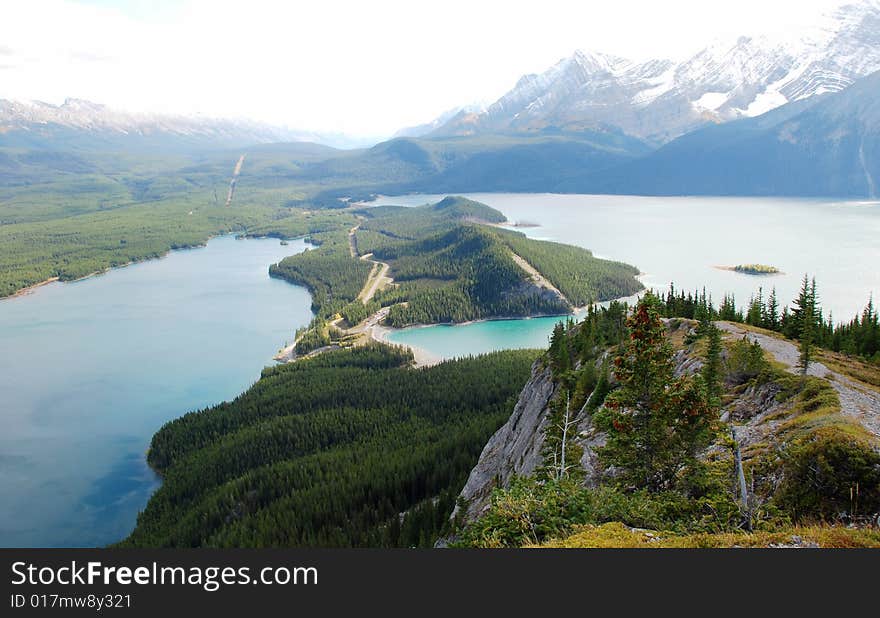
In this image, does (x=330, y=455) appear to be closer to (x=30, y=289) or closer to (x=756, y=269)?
(x=756, y=269)

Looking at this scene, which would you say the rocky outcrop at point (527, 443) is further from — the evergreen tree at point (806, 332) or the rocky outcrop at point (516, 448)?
the evergreen tree at point (806, 332)

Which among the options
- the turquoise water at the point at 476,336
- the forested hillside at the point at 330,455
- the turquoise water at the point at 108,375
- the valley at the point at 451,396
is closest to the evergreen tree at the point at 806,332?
the valley at the point at 451,396

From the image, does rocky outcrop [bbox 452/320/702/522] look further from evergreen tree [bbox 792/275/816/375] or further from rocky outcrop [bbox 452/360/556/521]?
evergreen tree [bbox 792/275/816/375]

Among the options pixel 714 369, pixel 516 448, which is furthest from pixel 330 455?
pixel 714 369

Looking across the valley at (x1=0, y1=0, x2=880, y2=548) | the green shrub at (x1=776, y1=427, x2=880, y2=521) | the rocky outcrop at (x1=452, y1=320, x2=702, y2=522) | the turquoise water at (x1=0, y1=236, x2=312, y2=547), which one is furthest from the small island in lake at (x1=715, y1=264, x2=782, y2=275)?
the green shrub at (x1=776, y1=427, x2=880, y2=521)

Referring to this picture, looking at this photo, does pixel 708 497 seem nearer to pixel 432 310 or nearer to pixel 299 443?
pixel 299 443
